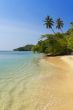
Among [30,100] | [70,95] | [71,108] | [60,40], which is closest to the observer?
[71,108]

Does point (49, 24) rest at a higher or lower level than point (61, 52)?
higher

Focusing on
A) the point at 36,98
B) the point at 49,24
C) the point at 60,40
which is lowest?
the point at 36,98

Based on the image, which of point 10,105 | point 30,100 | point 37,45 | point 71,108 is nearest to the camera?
point 71,108

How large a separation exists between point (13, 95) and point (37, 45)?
5041 cm

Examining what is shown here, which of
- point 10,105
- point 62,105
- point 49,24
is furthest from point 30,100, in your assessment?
point 49,24

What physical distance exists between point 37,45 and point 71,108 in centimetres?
5233

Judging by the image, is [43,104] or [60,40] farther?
[60,40]

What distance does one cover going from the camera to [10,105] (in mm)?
6637

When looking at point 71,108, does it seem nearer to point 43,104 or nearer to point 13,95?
point 43,104

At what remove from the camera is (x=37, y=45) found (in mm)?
58219

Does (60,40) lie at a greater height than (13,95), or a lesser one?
greater

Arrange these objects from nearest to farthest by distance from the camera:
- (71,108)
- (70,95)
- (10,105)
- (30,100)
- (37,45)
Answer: (71,108), (10,105), (30,100), (70,95), (37,45)

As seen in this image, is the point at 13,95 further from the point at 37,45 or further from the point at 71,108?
the point at 37,45

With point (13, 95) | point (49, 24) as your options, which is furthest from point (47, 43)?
point (13, 95)
